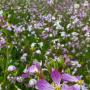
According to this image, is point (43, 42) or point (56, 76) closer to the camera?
point (56, 76)

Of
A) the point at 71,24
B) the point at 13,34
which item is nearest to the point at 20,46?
the point at 13,34

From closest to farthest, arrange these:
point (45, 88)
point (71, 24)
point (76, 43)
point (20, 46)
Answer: point (45, 88) → point (20, 46) → point (76, 43) → point (71, 24)

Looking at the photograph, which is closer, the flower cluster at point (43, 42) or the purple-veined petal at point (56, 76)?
the purple-veined petal at point (56, 76)

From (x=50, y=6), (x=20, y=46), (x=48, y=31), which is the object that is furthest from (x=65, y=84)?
(x=50, y=6)

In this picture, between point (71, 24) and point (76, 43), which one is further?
point (71, 24)

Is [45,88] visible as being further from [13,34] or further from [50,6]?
[50,6]

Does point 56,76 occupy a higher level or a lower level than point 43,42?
higher

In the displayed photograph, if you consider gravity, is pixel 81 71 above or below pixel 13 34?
below

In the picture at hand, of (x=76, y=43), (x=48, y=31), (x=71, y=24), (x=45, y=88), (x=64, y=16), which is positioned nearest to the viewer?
(x=45, y=88)

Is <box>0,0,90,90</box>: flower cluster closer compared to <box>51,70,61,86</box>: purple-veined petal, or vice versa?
<box>51,70,61,86</box>: purple-veined petal
